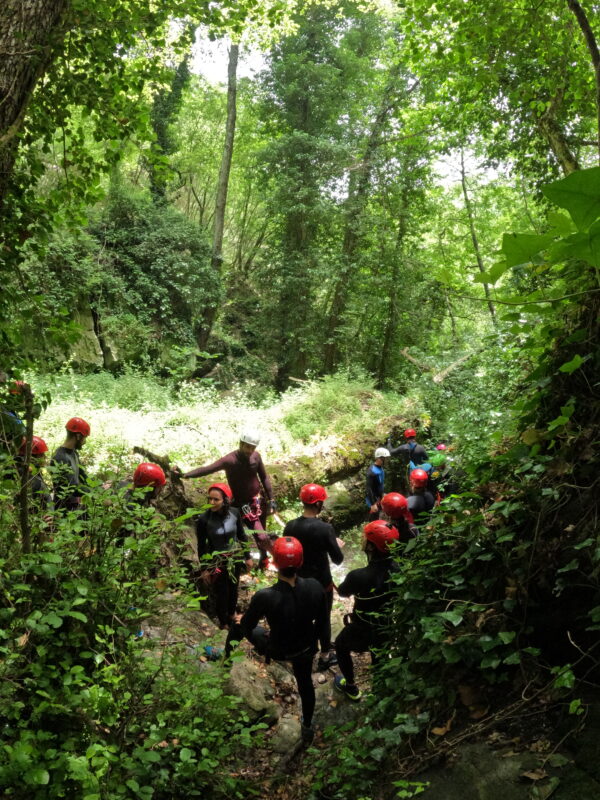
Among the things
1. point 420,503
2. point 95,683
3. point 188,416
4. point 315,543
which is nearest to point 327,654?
point 315,543

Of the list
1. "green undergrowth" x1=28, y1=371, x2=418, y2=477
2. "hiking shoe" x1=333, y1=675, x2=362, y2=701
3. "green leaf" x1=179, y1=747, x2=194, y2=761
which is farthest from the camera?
"green undergrowth" x1=28, y1=371, x2=418, y2=477

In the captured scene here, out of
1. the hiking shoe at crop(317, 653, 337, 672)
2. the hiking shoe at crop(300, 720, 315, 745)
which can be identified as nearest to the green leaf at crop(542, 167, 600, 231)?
the hiking shoe at crop(300, 720, 315, 745)

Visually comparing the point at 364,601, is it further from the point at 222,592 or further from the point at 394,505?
the point at 222,592

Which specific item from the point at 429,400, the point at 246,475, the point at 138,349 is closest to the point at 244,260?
the point at 138,349

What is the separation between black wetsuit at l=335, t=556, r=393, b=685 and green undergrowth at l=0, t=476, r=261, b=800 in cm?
147

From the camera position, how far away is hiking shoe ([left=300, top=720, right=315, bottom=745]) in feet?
15.1

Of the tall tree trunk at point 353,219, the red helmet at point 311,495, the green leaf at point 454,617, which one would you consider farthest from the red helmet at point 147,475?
the tall tree trunk at point 353,219

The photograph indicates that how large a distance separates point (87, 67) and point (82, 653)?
394 centimetres

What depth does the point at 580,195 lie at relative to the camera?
821 mm

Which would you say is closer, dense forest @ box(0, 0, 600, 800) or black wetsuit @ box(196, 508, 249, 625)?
dense forest @ box(0, 0, 600, 800)

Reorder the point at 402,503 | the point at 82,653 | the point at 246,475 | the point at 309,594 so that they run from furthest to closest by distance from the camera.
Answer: the point at 246,475 < the point at 402,503 < the point at 309,594 < the point at 82,653

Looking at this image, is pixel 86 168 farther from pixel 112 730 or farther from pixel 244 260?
pixel 244 260

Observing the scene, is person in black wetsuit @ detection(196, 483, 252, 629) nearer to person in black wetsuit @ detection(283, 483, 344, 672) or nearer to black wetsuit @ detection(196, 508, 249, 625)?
black wetsuit @ detection(196, 508, 249, 625)

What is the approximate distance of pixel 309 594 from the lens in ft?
14.9
